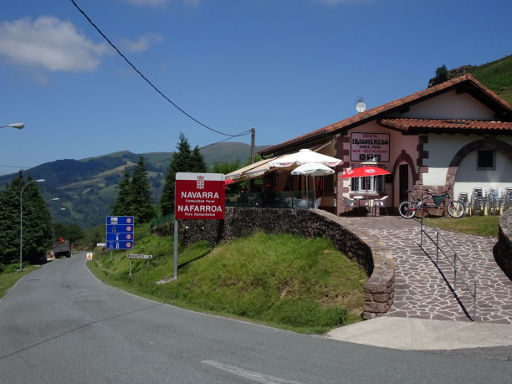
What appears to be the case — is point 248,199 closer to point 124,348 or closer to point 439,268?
point 439,268

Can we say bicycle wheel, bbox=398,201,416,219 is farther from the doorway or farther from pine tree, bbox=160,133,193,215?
pine tree, bbox=160,133,193,215

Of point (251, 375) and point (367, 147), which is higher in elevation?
point (367, 147)

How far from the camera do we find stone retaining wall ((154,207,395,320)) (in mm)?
11148

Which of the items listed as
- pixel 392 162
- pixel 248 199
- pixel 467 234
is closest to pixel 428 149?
pixel 392 162

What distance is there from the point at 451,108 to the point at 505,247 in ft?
39.1

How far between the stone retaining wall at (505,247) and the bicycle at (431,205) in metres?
5.39

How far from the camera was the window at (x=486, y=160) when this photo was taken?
21.7m

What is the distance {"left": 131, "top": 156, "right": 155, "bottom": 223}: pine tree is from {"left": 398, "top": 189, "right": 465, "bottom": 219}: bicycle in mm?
71095

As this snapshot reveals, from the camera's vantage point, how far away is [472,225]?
685 inches

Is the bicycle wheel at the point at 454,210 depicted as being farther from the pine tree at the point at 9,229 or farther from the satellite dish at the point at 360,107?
the pine tree at the point at 9,229

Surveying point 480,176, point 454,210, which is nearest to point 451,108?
point 480,176

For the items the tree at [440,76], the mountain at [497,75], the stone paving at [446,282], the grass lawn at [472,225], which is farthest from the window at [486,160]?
the tree at [440,76]

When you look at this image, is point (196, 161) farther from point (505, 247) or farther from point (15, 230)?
point (505, 247)

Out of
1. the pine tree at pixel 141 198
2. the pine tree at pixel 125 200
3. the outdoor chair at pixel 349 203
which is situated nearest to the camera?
the outdoor chair at pixel 349 203
